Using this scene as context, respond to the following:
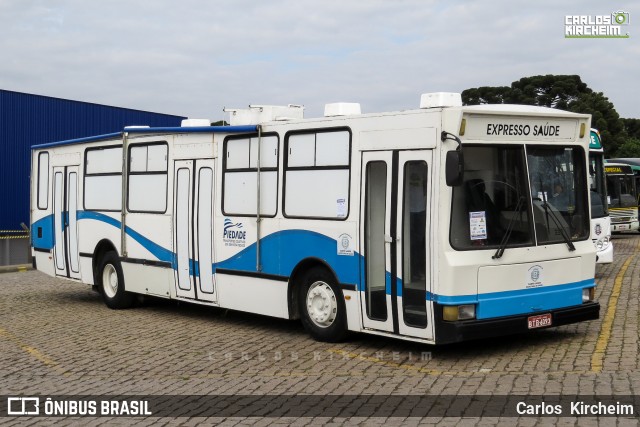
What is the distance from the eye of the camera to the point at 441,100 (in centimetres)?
990

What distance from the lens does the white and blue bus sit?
965 centimetres

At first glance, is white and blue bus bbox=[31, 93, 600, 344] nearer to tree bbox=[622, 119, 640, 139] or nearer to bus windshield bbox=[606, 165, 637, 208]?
bus windshield bbox=[606, 165, 637, 208]

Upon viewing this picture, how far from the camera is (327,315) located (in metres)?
11.1

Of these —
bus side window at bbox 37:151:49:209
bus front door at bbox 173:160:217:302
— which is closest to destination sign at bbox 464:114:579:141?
bus front door at bbox 173:160:217:302

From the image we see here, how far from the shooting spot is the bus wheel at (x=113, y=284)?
50.2ft

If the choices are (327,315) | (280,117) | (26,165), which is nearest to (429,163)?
(327,315)

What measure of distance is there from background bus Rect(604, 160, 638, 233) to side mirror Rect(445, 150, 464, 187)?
23.3 meters

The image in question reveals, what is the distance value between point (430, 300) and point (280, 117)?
Answer: 13.3 feet

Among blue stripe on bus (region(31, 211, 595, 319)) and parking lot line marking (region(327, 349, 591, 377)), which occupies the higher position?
blue stripe on bus (region(31, 211, 595, 319))

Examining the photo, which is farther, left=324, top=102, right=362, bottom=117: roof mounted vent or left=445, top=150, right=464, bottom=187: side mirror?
left=324, top=102, right=362, bottom=117: roof mounted vent

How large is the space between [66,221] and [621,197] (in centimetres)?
2129

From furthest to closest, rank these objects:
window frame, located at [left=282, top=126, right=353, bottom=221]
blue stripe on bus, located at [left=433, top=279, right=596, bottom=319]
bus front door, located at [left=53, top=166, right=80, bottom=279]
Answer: bus front door, located at [left=53, top=166, right=80, bottom=279] → window frame, located at [left=282, top=126, right=353, bottom=221] → blue stripe on bus, located at [left=433, top=279, right=596, bottom=319]

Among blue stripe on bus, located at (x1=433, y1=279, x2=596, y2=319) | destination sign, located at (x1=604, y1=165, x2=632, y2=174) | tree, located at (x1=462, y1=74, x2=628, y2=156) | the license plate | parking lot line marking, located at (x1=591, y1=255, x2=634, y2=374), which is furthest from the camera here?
tree, located at (x1=462, y1=74, x2=628, y2=156)

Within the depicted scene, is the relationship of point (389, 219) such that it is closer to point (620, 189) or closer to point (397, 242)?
point (397, 242)
